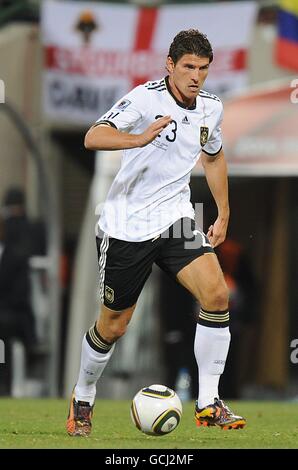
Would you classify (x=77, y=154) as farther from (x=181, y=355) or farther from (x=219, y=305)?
(x=219, y=305)

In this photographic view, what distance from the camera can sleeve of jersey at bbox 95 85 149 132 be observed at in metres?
9.06

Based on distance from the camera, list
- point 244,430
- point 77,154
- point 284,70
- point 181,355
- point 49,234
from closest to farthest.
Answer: point 244,430 < point 181,355 < point 49,234 < point 284,70 < point 77,154

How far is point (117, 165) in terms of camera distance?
17141 mm

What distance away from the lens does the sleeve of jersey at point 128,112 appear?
906 centimetres

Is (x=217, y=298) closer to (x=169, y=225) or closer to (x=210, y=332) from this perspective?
(x=210, y=332)

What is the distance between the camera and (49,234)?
19109mm

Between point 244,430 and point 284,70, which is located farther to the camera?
point 284,70

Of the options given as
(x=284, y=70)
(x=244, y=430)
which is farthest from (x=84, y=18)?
(x=244, y=430)

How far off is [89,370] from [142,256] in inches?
32.8

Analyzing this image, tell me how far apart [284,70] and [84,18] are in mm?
2792

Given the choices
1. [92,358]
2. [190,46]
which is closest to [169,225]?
[92,358]

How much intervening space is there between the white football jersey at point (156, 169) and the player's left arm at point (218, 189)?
35cm

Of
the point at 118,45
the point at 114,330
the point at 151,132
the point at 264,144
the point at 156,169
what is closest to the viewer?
the point at 151,132

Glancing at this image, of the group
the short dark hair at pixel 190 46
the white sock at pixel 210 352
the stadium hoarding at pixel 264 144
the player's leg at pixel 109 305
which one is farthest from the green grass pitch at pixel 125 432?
the stadium hoarding at pixel 264 144
